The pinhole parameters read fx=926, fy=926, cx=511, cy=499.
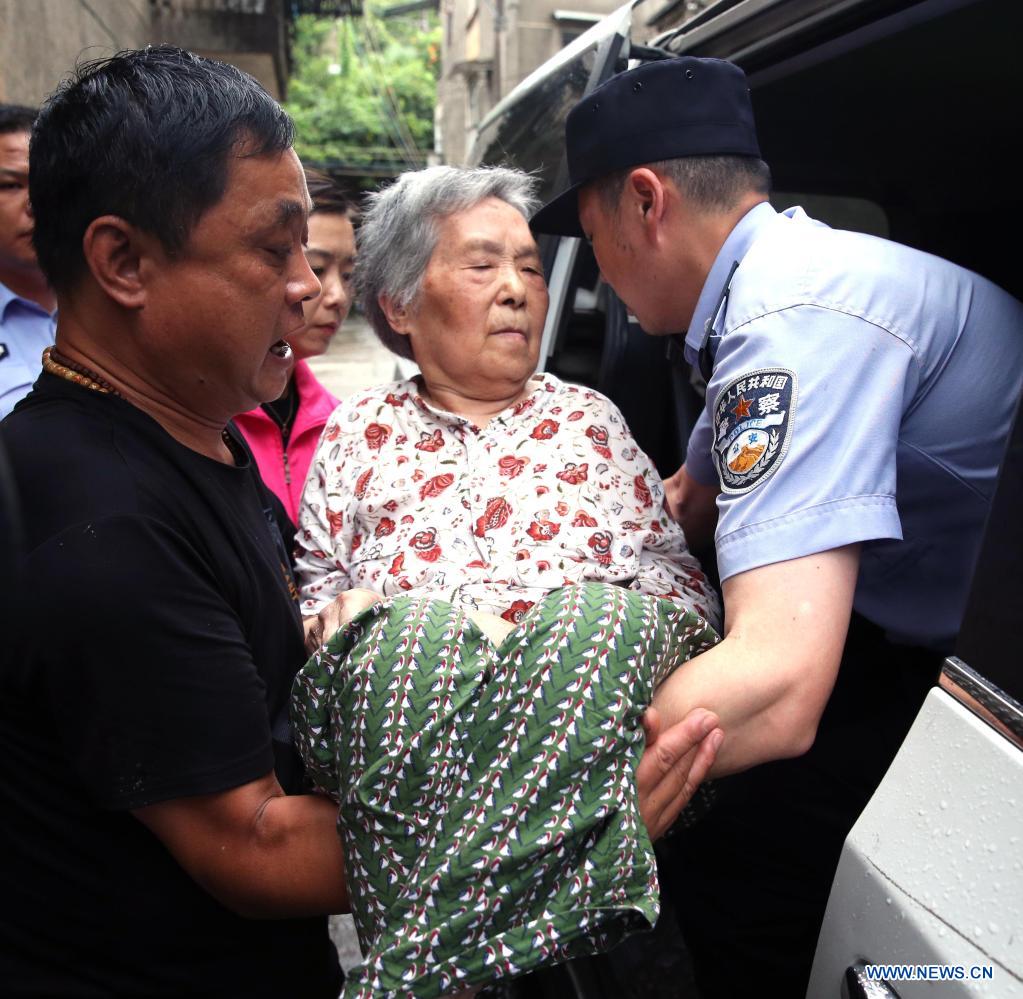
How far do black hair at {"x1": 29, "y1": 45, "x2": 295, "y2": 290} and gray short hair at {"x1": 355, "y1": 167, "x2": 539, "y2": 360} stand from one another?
0.94 metres

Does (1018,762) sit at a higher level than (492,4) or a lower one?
lower

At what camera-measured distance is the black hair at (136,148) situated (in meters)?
1.20

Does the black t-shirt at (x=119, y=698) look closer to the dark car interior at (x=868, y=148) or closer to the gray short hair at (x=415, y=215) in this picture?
the gray short hair at (x=415, y=215)

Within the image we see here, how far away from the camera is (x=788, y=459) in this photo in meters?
1.35

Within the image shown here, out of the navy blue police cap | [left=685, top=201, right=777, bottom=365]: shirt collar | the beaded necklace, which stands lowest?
the beaded necklace

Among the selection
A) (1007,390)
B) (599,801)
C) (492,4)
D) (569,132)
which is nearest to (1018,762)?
(599,801)

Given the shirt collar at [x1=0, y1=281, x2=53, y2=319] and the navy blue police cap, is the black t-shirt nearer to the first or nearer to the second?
→ the navy blue police cap

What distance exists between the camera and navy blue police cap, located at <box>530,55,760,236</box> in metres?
1.77

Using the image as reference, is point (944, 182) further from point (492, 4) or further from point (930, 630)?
point (492, 4)

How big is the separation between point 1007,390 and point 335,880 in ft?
4.32

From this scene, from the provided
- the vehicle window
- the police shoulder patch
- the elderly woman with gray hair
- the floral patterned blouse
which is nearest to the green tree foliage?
the vehicle window

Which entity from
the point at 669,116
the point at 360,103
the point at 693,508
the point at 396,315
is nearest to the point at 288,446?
the point at 396,315

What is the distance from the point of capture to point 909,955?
0.98 m

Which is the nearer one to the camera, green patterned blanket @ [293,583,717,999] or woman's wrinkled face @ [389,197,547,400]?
green patterned blanket @ [293,583,717,999]
